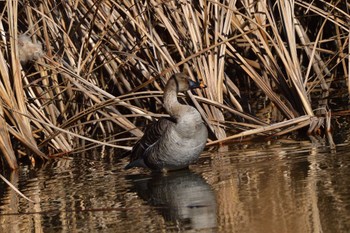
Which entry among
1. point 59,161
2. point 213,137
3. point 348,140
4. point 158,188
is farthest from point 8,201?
point 348,140

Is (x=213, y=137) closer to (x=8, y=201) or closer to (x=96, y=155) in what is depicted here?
(x=96, y=155)

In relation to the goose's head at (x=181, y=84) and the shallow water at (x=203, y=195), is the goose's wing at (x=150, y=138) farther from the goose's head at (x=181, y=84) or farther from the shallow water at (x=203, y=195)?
the goose's head at (x=181, y=84)

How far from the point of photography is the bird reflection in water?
19.0 feet

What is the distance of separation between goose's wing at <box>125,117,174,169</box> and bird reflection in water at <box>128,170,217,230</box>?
22cm

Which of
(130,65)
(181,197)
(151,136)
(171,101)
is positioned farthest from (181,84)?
(181,197)

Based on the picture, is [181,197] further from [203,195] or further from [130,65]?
[130,65]

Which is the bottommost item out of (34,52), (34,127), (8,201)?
(8,201)

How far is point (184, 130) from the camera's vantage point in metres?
7.71

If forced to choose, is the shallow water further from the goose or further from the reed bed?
the reed bed

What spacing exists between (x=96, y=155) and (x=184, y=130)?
5.83ft

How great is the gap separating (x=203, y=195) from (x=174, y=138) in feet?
4.14

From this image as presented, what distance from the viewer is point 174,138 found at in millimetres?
7762

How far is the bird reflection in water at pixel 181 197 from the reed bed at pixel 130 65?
0.99 meters

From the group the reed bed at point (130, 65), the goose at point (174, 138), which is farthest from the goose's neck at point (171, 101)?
the reed bed at point (130, 65)
